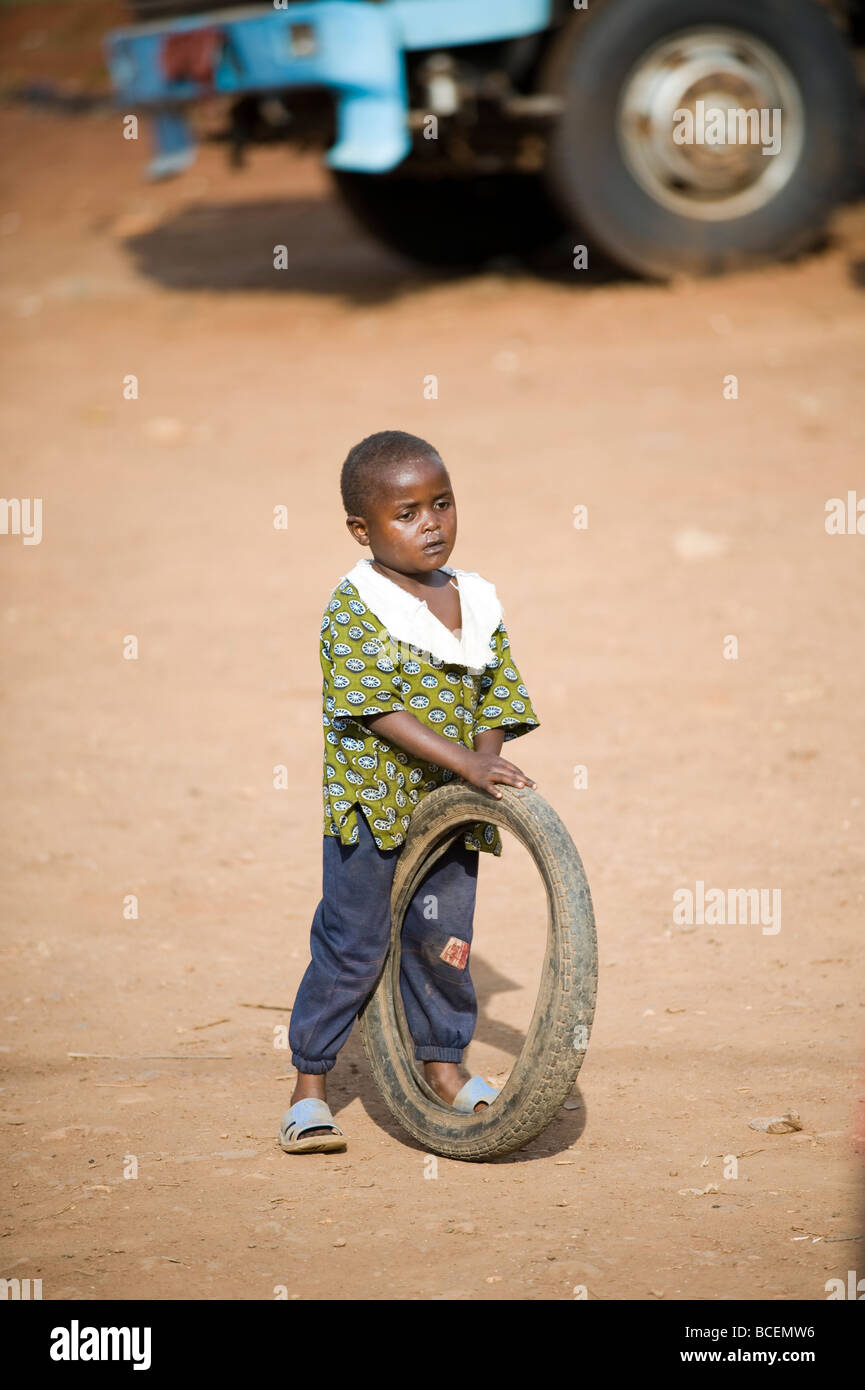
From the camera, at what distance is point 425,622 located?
3.06 metres

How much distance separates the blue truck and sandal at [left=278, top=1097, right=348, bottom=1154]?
6563 mm

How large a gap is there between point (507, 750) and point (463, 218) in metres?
6.92

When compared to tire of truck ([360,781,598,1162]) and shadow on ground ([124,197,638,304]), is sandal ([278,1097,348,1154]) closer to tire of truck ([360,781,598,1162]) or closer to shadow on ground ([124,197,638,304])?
tire of truck ([360,781,598,1162])

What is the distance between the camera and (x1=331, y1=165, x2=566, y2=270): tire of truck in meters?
11.2

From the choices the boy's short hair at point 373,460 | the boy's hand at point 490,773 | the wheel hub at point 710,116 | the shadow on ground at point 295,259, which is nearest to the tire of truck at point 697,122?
the wheel hub at point 710,116

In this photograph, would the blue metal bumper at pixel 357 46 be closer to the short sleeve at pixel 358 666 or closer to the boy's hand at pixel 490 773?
the short sleeve at pixel 358 666

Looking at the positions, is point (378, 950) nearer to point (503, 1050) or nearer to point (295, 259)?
point (503, 1050)

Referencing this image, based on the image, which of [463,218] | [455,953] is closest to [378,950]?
[455,953]

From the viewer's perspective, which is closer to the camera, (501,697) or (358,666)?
(358,666)

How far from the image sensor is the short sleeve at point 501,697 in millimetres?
3162

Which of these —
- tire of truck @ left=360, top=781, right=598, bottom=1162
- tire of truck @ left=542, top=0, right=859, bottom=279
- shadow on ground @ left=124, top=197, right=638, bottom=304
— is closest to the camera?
tire of truck @ left=360, top=781, right=598, bottom=1162

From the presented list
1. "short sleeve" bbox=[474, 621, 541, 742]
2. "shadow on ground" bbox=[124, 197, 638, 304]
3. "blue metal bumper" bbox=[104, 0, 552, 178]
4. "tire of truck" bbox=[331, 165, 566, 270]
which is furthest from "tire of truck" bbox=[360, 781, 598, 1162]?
"tire of truck" bbox=[331, 165, 566, 270]

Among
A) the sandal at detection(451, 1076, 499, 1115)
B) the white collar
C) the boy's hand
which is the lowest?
the sandal at detection(451, 1076, 499, 1115)

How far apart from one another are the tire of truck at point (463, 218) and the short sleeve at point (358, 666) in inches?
340
